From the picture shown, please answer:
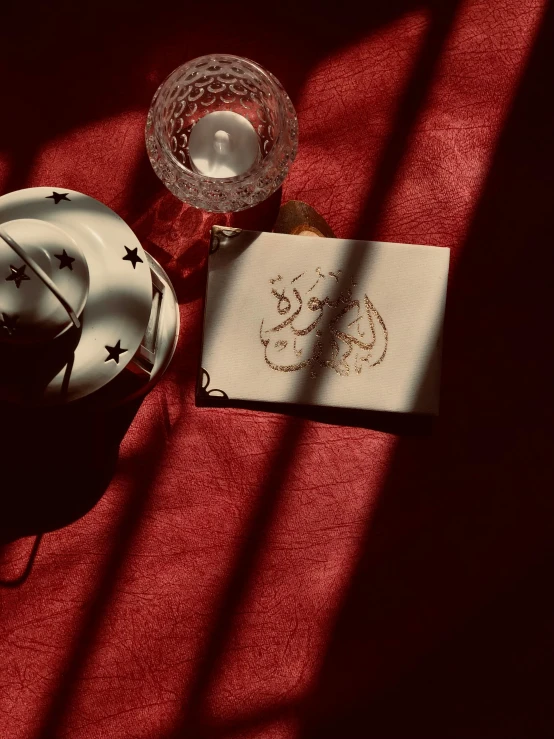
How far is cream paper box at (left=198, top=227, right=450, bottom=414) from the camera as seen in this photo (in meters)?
0.62

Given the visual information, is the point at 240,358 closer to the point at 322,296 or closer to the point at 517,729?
the point at 322,296

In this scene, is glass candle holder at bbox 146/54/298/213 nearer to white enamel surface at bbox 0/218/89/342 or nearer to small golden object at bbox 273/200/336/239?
small golden object at bbox 273/200/336/239

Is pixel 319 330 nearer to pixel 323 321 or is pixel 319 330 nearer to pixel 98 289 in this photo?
pixel 323 321

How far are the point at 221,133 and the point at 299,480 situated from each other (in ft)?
1.12

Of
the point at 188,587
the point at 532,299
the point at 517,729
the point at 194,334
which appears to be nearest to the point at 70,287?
the point at 194,334

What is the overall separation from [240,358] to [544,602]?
38 cm

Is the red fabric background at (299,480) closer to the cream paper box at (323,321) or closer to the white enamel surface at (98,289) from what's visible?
the cream paper box at (323,321)

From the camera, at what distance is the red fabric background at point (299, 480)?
619mm

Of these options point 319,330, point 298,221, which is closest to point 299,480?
point 319,330

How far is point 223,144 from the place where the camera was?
0.62 meters

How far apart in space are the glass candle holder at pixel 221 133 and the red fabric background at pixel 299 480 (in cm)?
4

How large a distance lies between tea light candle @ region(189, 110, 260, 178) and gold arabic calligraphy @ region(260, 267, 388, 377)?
12 cm

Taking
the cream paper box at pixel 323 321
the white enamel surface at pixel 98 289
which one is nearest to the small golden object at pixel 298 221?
the cream paper box at pixel 323 321

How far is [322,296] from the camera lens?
627mm
